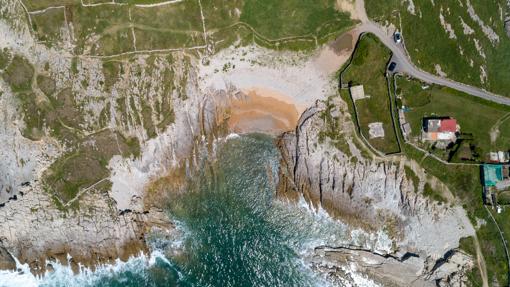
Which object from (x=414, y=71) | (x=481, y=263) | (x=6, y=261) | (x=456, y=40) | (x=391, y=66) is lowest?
→ (x=481, y=263)

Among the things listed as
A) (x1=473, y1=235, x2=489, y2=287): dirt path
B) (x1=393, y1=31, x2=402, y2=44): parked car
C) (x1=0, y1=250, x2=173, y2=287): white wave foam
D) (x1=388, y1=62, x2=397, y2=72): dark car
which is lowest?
(x1=473, y1=235, x2=489, y2=287): dirt path

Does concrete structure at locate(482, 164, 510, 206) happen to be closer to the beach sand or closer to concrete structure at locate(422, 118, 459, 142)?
concrete structure at locate(422, 118, 459, 142)

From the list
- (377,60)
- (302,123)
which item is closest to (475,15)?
(377,60)

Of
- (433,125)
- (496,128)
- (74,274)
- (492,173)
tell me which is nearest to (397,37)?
(433,125)

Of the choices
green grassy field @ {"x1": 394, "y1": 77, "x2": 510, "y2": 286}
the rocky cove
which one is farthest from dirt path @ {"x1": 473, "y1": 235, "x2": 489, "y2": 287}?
the rocky cove

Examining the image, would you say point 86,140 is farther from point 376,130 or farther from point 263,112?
point 376,130

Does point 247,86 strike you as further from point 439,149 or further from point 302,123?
point 439,149
